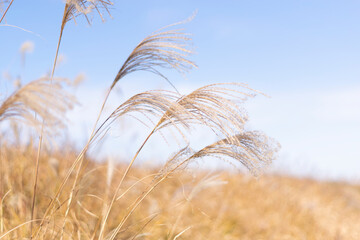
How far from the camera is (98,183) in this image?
4664mm

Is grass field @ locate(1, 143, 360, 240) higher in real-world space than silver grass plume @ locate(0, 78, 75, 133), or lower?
lower

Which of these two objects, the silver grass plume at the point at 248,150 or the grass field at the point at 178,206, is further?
the grass field at the point at 178,206

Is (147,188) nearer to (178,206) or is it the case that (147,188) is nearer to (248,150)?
(248,150)

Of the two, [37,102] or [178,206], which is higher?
[37,102]

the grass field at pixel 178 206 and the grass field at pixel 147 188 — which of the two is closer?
the grass field at pixel 147 188

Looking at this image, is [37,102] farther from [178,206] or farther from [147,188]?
[178,206]

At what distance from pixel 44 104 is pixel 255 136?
1345mm

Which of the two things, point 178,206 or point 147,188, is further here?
point 178,206

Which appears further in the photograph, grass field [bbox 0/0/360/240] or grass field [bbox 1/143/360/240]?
grass field [bbox 1/143/360/240]

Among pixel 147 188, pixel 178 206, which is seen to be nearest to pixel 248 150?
pixel 147 188

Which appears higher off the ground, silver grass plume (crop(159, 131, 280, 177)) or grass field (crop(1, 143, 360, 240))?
silver grass plume (crop(159, 131, 280, 177))

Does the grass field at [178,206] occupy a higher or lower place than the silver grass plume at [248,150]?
lower

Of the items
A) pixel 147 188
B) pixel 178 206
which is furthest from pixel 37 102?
pixel 178 206

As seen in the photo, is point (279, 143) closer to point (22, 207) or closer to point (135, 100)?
point (135, 100)
